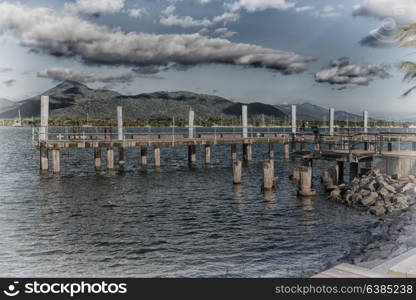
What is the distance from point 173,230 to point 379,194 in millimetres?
11770

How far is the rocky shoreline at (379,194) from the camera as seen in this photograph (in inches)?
867

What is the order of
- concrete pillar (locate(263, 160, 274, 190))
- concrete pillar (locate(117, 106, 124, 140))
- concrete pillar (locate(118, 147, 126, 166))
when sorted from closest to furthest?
concrete pillar (locate(263, 160, 274, 190)) < concrete pillar (locate(117, 106, 124, 140)) < concrete pillar (locate(118, 147, 126, 166))

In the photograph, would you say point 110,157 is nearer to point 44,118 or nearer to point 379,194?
point 44,118

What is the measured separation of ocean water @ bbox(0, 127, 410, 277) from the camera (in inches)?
563

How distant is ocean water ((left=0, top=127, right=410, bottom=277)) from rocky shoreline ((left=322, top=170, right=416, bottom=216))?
3.25ft

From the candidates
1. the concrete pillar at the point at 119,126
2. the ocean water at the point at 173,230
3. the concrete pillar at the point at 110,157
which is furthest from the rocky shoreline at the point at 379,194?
the concrete pillar at the point at 110,157

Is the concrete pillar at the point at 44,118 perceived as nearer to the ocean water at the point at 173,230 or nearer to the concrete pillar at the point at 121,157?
the ocean water at the point at 173,230

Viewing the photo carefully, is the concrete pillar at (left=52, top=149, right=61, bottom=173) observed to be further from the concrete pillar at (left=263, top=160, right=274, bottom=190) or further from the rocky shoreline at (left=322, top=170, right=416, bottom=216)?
the rocky shoreline at (left=322, top=170, right=416, bottom=216)

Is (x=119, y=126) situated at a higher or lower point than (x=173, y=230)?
higher

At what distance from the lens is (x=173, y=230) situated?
63.2ft

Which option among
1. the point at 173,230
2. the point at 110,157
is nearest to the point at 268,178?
the point at 173,230

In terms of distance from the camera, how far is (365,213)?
21984mm

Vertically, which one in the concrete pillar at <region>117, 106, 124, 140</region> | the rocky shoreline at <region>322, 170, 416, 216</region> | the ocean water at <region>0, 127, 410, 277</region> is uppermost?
the concrete pillar at <region>117, 106, 124, 140</region>

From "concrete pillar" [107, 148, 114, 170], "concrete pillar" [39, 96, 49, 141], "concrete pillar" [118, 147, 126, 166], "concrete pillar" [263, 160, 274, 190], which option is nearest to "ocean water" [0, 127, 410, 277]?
"concrete pillar" [263, 160, 274, 190]
